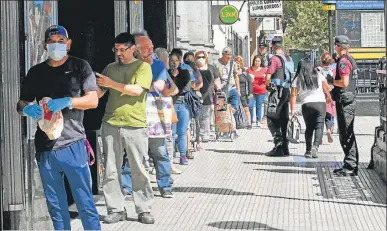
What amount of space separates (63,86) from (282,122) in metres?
8.42

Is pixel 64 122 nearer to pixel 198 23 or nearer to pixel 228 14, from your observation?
pixel 198 23

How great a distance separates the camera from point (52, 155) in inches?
262

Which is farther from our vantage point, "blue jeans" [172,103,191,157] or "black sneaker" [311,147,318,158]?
"black sneaker" [311,147,318,158]

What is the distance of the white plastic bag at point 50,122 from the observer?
21.3 ft

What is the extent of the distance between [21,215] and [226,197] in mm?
3291

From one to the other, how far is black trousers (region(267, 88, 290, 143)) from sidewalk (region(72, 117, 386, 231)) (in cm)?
39

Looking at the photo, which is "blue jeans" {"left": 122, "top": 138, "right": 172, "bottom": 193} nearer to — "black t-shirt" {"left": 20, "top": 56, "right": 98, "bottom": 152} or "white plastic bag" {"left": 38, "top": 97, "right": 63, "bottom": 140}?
"black t-shirt" {"left": 20, "top": 56, "right": 98, "bottom": 152}

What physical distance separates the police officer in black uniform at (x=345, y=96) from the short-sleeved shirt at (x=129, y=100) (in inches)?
149

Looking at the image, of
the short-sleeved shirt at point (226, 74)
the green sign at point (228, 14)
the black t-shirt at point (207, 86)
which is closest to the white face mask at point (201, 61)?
the black t-shirt at point (207, 86)

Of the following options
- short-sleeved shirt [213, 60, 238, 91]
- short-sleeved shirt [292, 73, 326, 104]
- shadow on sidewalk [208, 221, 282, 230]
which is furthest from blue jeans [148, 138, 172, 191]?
short-sleeved shirt [213, 60, 238, 91]

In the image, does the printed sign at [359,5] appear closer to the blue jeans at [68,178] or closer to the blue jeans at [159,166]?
the blue jeans at [159,166]

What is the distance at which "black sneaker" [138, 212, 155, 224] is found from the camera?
8.37 metres

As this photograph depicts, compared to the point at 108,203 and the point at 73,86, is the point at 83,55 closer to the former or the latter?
the point at 108,203

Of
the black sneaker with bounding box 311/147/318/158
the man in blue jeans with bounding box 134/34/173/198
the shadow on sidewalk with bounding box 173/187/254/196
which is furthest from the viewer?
the black sneaker with bounding box 311/147/318/158
